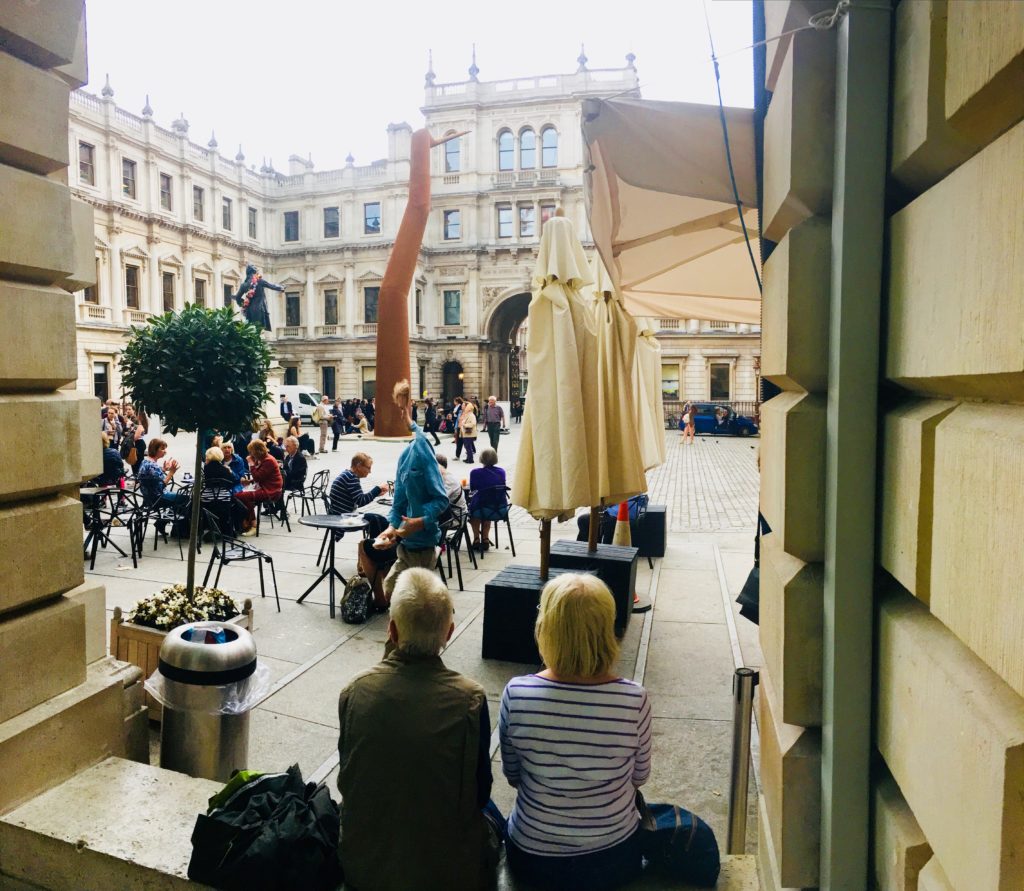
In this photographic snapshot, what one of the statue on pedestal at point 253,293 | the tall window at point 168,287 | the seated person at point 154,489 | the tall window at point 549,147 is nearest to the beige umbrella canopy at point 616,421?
the seated person at point 154,489

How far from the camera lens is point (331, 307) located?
181 ft

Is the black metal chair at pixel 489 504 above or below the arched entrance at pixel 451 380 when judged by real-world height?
below

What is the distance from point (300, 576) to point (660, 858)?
645cm

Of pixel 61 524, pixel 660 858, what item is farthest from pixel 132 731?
pixel 660 858

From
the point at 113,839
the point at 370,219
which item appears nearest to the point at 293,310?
the point at 370,219

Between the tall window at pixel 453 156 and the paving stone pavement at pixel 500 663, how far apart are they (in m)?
45.4

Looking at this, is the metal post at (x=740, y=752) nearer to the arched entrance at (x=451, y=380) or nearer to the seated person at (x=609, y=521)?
the seated person at (x=609, y=521)

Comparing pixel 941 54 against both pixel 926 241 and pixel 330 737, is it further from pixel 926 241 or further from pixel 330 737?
pixel 330 737

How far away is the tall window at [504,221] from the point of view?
5228 centimetres

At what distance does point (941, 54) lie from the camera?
1478 millimetres

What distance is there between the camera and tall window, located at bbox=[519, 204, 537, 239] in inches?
2045

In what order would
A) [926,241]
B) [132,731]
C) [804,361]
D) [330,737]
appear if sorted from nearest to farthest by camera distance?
[926,241] → [804,361] → [132,731] → [330,737]

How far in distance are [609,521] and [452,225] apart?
47460 millimetres

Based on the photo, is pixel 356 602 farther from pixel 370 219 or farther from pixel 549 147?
pixel 370 219
